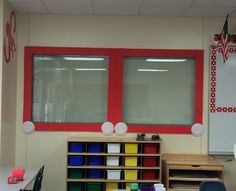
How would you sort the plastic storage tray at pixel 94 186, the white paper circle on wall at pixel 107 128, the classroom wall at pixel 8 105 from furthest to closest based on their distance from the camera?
1. the white paper circle on wall at pixel 107 128
2. the plastic storage tray at pixel 94 186
3. the classroom wall at pixel 8 105

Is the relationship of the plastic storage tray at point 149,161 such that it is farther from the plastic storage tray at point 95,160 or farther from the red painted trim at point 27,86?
the red painted trim at point 27,86

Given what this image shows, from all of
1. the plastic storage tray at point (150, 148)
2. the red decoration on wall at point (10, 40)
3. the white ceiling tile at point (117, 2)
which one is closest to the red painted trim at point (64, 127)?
the plastic storage tray at point (150, 148)

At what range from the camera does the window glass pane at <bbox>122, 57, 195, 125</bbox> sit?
17.7 feet

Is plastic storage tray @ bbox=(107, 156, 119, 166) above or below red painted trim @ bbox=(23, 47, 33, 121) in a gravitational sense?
below

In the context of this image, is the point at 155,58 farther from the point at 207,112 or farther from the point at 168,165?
the point at 168,165

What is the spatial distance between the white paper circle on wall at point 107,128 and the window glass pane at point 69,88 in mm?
129

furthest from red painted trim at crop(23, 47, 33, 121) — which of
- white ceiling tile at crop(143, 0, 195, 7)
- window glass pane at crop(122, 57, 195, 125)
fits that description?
white ceiling tile at crop(143, 0, 195, 7)

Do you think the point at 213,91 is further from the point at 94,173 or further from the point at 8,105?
the point at 8,105

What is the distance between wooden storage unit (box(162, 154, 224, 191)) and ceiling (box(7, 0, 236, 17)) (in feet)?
7.13

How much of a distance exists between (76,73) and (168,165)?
199cm

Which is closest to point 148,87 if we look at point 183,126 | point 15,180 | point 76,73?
point 183,126

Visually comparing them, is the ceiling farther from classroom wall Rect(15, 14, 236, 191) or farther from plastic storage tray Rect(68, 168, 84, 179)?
plastic storage tray Rect(68, 168, 84, 179)

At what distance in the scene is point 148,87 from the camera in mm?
5418

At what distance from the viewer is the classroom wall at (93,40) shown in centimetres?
530
